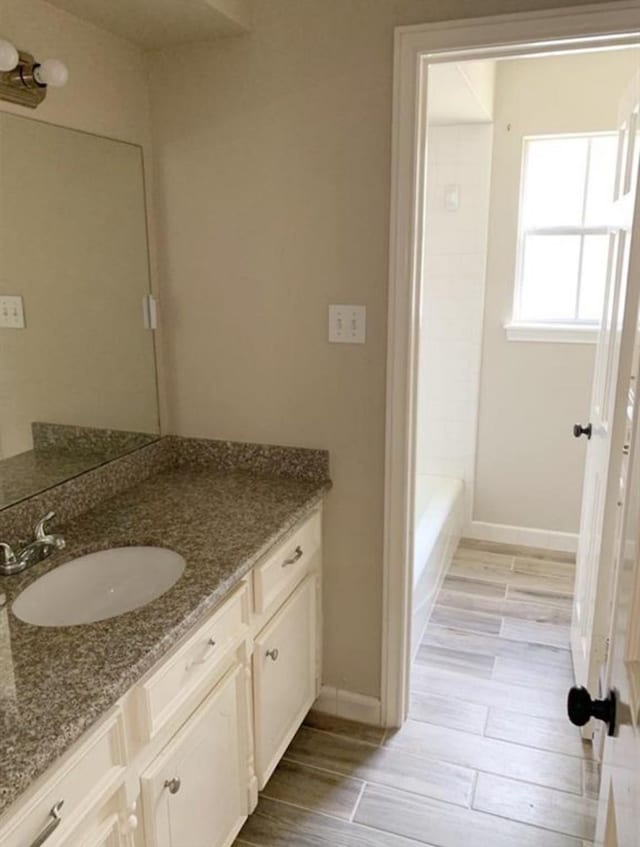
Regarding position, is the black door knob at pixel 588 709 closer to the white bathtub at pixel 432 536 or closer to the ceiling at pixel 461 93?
the white bathtub at pixel 432 536

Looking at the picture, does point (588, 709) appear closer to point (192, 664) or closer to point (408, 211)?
point (192, 664)

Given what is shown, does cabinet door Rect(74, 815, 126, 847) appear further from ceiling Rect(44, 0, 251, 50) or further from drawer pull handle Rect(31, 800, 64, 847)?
ceiling Rect(44, 0, 251, 50)

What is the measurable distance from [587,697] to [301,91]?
1.73 m

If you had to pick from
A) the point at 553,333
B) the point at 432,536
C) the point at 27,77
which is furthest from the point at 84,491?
the point at 553,333

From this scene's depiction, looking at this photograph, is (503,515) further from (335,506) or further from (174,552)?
(174,552)

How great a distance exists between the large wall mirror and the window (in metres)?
2.14

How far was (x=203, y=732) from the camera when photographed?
147 cm

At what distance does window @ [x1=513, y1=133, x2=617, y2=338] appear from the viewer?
3316 millimetres

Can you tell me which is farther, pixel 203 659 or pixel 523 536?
pixel 523 536

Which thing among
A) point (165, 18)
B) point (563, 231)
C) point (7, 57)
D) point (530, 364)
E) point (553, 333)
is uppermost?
point (165, 18)

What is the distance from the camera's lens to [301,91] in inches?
75.5

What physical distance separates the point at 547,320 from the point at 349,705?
87.3 inches

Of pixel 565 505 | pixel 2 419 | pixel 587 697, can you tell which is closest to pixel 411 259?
pixel 2 419

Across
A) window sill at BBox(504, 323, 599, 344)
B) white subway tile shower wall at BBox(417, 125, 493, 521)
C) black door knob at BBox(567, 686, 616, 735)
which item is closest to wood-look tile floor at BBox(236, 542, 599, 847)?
white subway tile shower wall at BBox(417, 125, 493, 521)
